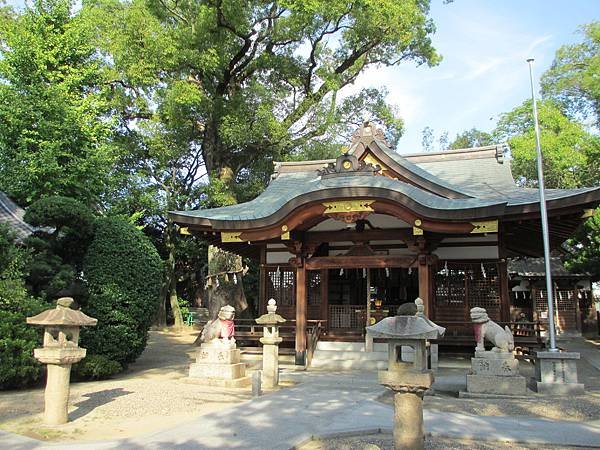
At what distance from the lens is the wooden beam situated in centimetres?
1281

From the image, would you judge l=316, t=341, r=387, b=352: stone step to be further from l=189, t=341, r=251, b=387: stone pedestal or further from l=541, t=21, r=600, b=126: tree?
l=541, t=21, r=600, b=126: tree

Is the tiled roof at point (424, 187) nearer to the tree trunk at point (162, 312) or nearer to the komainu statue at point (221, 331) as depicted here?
the komainu statue at point (221, 331)

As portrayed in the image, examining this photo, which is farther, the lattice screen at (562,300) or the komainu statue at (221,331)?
the lattice screen at (562,300)

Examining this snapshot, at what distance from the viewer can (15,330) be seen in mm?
9016

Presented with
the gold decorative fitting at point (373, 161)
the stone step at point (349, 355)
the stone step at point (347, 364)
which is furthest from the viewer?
the gold decorative fitting at point (373, 161)

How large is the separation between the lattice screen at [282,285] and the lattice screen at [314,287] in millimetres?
471

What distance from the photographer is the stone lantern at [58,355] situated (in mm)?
6684

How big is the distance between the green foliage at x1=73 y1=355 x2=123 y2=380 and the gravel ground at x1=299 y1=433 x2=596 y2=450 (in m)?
6.33

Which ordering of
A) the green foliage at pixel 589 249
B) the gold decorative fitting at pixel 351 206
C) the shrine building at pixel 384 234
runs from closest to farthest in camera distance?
the shrine building at pixel 384 234 → the gold decorative fitting at pixel 351 206 → the green foliage at pixel 589 249

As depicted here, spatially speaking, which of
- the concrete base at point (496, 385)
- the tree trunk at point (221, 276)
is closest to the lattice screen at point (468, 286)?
the concrete base at point (496, 385)

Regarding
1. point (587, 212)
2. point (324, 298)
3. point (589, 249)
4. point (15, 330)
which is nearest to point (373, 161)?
point (324, 298)

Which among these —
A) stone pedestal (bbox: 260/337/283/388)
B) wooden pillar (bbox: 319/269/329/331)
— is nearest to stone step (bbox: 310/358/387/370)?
wooden pillar (bbox: 319/269/329/331)

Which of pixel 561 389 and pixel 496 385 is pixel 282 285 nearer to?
pixel 496 385

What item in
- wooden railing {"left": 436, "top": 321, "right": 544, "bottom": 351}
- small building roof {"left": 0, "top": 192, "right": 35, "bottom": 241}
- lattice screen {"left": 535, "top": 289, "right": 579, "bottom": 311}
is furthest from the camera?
lattice screen {"left": 535, "top": 289, "right": 579, "bottom": 311}
